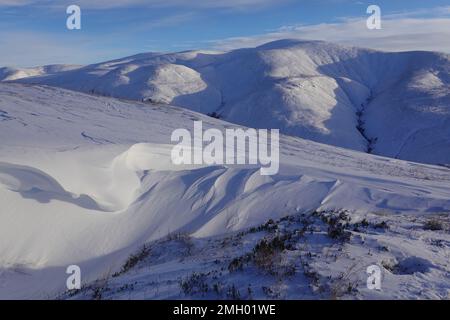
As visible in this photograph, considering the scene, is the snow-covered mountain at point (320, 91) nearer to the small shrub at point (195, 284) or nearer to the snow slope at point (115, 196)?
the snow slope at point (115, 196)

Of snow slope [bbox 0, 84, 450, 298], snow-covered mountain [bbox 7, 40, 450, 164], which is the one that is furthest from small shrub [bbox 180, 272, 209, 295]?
snow-covered mountain [bbox 7, 40, 450, 164]

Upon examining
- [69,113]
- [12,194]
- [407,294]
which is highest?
[69,113]

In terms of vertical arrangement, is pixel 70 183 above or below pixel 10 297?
above

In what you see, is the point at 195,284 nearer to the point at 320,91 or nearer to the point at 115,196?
the point at 115,196

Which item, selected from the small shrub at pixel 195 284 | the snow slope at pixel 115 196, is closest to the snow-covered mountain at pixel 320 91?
the snow slope at pixel 115 196

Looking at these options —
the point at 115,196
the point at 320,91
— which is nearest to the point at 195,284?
the point at 115,196

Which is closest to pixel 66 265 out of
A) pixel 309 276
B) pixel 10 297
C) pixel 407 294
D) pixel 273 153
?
pixel 10 297

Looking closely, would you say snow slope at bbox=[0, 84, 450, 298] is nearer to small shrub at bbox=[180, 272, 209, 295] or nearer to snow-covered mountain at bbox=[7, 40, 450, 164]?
small shrub at bbox=[180, 272, 209, 295]

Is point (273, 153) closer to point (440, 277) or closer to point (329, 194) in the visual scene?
point (329, 194)
